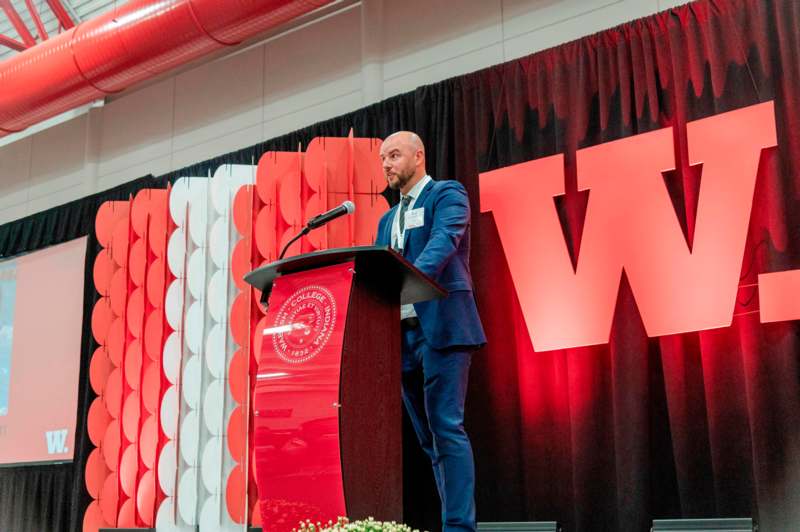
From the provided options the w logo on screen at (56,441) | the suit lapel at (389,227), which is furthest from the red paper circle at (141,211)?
the suit lapel at (389,227)

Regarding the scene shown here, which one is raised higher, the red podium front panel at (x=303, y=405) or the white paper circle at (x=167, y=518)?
the red podium front panel at (x=303, y=405)

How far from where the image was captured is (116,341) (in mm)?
4906

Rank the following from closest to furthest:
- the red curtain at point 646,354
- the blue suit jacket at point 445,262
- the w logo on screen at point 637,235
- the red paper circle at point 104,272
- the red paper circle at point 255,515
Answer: the blue suit jacket at point 445,262 → the red curtain at point 646,354 → the w logo on screen at point 637,235 → the red paper circle at point 255,515 → the red paper circle at point 104,272

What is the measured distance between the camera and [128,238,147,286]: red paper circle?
491 cm

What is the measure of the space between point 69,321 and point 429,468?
3571mm

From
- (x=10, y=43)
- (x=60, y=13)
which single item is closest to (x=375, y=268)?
(x=60, y=13)

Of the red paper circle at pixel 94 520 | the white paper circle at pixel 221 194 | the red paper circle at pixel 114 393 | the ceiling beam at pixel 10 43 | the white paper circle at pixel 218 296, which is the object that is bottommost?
the red paper circle at pixel 94 520

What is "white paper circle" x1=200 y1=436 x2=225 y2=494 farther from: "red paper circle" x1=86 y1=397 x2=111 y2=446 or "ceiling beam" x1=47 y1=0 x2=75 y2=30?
"ceiling beam" x1=47 y1=0 x2=75 y2=30

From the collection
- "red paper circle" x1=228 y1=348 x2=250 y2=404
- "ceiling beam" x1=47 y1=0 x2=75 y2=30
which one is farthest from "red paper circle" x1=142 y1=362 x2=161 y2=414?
"ceiling beam" x1=47 y1=0 x2=75 y2=30

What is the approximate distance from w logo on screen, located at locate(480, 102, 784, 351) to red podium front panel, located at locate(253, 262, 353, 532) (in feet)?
6.33

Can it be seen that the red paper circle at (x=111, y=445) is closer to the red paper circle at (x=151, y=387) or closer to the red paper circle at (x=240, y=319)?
the red paper circle at (x=151, y=387)

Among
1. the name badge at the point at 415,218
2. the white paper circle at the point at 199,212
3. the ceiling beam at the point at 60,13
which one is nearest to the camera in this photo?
the name badge at the point at 415,218

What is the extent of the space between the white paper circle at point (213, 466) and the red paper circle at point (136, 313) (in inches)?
37.6

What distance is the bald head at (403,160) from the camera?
2.65 m
